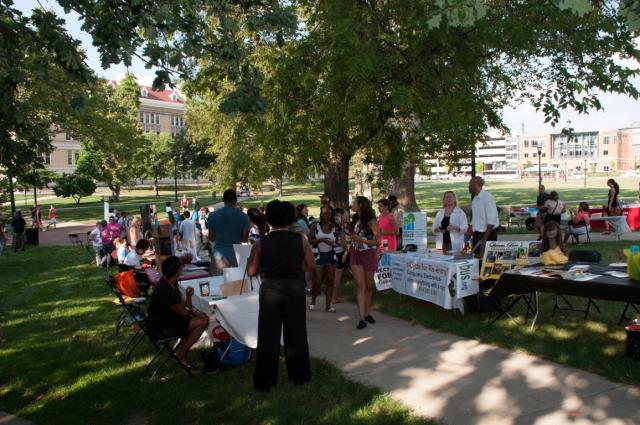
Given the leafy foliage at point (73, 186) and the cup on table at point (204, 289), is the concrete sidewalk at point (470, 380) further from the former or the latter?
the leafy foliage at point (73, 186)

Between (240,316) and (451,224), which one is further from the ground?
(451,224)

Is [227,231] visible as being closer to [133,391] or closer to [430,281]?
[133,391]

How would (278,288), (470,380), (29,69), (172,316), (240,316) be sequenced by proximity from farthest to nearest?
(29,69) → (172,316) → (240,316) → (470,380) → (278,288)

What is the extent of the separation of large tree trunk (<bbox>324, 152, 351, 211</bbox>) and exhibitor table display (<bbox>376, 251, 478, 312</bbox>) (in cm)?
475

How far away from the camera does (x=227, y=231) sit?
7.98 m

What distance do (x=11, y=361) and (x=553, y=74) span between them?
11.1 m

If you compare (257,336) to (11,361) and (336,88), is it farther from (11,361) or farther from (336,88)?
(336,88)

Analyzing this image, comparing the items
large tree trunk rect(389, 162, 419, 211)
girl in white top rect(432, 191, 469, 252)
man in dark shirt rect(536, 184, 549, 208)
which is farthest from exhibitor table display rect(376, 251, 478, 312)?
large tree trunk rect(389, 162, 419, 211)

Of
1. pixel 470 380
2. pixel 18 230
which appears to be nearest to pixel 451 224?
pixel 470 380

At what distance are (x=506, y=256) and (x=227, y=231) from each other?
373 centimetres

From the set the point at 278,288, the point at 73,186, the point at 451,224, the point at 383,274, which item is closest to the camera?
the point at 278,288

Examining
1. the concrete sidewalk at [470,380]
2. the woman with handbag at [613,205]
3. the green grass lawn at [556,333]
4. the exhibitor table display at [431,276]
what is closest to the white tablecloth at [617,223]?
the woman with handbag at [613,205]

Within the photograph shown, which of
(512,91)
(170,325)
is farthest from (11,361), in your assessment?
(512,91)

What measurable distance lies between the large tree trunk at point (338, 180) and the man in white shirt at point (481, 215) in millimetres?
5412
